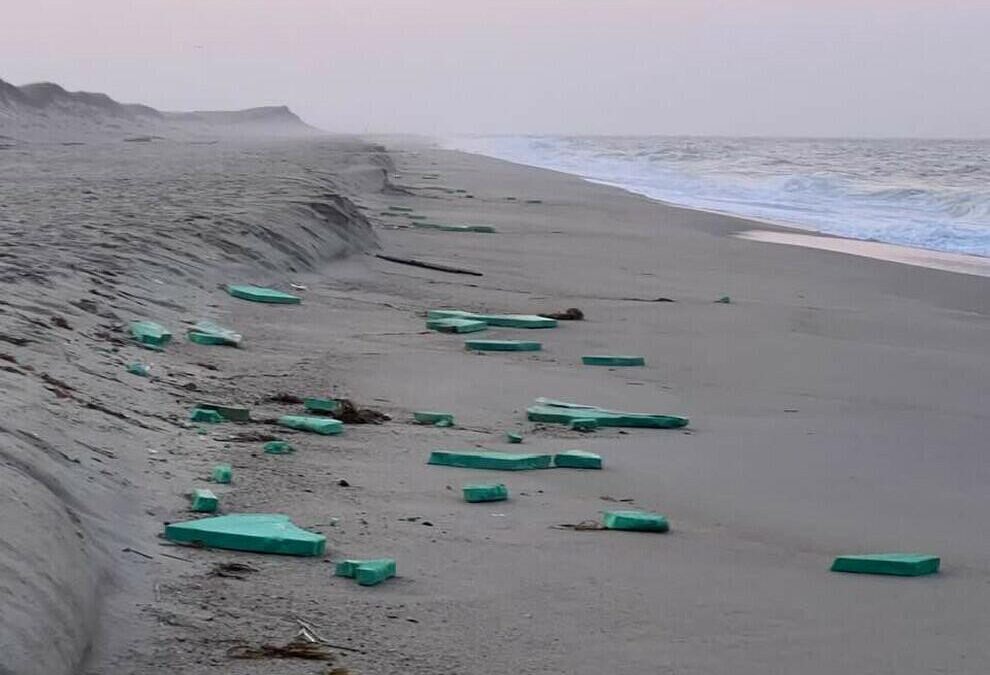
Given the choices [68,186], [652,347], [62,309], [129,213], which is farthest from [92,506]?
[68,186]

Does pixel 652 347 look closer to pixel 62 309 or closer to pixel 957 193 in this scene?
pixel 62 309

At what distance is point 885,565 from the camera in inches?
119

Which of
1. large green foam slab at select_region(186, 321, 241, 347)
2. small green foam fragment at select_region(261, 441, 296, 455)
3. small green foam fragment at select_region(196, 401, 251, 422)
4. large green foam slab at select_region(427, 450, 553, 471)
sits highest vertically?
large green foam slab at select_region(186, 321, 241, 347)

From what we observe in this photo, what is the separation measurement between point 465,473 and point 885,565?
1.21 meters

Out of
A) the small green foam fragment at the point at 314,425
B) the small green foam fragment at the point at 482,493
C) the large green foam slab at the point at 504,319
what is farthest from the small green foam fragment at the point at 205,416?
the large green foam slab at the point at 504,319

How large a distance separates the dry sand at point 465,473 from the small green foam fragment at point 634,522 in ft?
0.19

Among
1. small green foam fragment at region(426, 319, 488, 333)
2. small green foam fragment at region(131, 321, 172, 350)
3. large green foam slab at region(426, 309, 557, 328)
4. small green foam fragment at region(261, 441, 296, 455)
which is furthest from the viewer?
large green foam slab at region(426, 309, 557, 328)

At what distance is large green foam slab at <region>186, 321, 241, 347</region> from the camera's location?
5.09 m

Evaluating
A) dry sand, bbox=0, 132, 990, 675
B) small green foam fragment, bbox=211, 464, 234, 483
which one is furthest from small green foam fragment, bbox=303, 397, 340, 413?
small green foam fragment, bbox=211, 464, 234, 483

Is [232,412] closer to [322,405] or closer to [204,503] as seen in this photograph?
[322,405]

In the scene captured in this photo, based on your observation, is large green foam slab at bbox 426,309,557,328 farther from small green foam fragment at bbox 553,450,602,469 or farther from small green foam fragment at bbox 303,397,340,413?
small green foam fragment at bbox 553,450,602,469

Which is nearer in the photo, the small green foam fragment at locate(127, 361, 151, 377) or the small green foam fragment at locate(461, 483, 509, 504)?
the small green foam fragment at locate(461, 483, 509, 504)

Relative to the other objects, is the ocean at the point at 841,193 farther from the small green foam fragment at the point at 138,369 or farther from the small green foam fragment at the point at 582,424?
the small green foam fragment at the point at 138,369

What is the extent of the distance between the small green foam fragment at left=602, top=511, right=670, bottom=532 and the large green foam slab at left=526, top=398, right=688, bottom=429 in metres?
1.25
